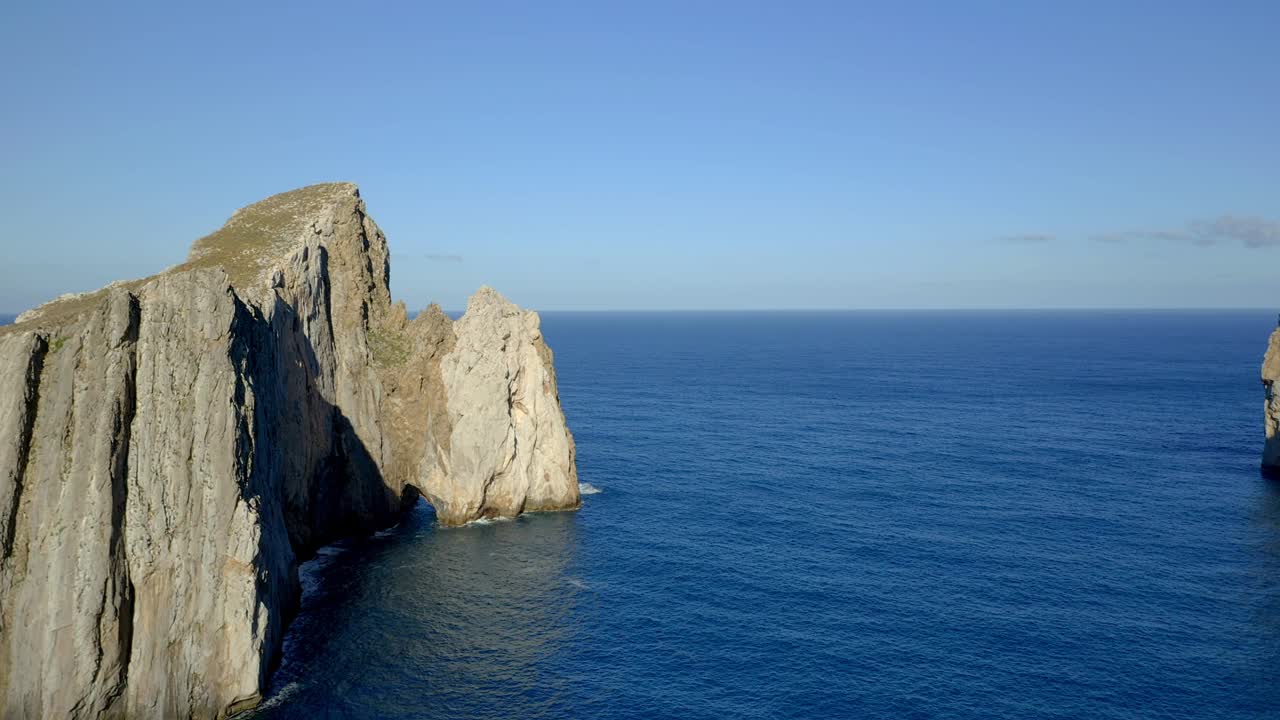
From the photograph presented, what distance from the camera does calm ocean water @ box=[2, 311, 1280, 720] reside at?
47438 millimetres

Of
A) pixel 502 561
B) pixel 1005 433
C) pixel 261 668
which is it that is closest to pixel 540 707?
pixel 261 668

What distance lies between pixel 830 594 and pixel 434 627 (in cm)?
2729

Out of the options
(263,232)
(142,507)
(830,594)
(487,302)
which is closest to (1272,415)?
(830,594)

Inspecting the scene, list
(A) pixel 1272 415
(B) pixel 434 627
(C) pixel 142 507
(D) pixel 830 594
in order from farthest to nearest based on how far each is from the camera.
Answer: (A) pixel 1272 415
(D) pixel 830 594
(B) pixel 434 627
(C) pixel 142 507

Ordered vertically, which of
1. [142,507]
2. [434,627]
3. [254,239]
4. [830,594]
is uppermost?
[254,239]

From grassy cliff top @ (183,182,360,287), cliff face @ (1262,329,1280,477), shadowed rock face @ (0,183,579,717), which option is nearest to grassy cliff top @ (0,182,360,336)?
grassy cliff top @ (183,182,360,287)

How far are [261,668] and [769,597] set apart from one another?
32.7m

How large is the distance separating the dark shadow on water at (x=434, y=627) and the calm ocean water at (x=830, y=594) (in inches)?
8.8

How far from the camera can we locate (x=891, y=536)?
7350 centimetres

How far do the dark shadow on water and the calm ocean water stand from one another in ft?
0.73

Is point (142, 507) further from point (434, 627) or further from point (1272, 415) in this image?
point (1272, 415)

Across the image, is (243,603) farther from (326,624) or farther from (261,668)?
(326,624)

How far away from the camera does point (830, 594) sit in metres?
61.0

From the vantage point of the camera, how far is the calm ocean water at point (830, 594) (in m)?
47.4
